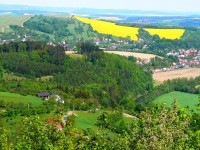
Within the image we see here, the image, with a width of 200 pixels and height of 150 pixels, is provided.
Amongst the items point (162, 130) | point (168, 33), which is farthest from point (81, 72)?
point (168, 33)

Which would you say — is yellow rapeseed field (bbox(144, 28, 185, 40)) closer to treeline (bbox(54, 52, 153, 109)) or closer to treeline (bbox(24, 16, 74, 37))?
treeline (bbox(24, 16, 74, 37))

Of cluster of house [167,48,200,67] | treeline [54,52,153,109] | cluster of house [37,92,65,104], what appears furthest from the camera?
cluster of house [167,48,200,67]

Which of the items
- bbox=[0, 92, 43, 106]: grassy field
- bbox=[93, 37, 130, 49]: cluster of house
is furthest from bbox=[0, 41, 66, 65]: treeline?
bbox=[93, 37, 130, 49]: cluster of house

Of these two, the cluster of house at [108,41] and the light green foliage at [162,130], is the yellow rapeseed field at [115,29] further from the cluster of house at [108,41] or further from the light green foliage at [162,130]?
the light green foliage at [162,130]

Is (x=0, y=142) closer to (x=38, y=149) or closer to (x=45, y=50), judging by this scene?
(x=38, y=149)

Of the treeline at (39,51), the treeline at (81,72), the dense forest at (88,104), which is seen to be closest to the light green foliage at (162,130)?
the dense forest at (88,104)
